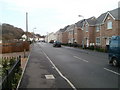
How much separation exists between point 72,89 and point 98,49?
30.7 m

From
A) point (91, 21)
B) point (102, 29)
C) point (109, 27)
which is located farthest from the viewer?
point (91, 21)

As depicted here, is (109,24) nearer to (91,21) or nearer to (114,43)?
(91,21)

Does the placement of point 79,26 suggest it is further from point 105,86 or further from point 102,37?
point 105,86

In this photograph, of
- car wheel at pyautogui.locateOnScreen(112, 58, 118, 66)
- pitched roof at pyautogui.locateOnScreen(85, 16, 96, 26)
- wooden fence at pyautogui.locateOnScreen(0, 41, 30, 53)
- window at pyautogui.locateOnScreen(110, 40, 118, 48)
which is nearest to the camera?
car wheel at pyautogui.locateOnScreen(112, 58, 118, 66)

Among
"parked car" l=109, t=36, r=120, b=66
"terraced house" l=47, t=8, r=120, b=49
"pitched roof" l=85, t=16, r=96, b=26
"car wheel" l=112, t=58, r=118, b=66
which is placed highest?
"pitched roof" l=85, t=16, r=96, b=26

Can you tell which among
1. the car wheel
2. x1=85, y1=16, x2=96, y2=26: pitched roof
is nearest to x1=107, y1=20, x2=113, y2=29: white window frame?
x1=85, y1=16, x2=96, y2=26: pitched roof

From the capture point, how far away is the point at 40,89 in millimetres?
8258

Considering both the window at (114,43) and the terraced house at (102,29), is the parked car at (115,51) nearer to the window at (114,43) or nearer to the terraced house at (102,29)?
the window at (114,43)

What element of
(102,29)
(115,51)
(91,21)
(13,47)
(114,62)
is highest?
(91,21)

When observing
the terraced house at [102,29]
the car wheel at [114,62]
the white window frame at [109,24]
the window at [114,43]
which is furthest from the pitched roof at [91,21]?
the car wheel at [114,62]

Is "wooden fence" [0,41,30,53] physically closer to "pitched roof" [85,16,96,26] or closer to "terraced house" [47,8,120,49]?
"terraced house" [47,8,120,49]

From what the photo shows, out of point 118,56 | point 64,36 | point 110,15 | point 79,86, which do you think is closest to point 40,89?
point 79,86

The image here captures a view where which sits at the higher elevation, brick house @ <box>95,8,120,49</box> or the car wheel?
brick house @ <box>95,8,120,49</box>

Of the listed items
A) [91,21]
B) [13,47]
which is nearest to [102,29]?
[91,21]
